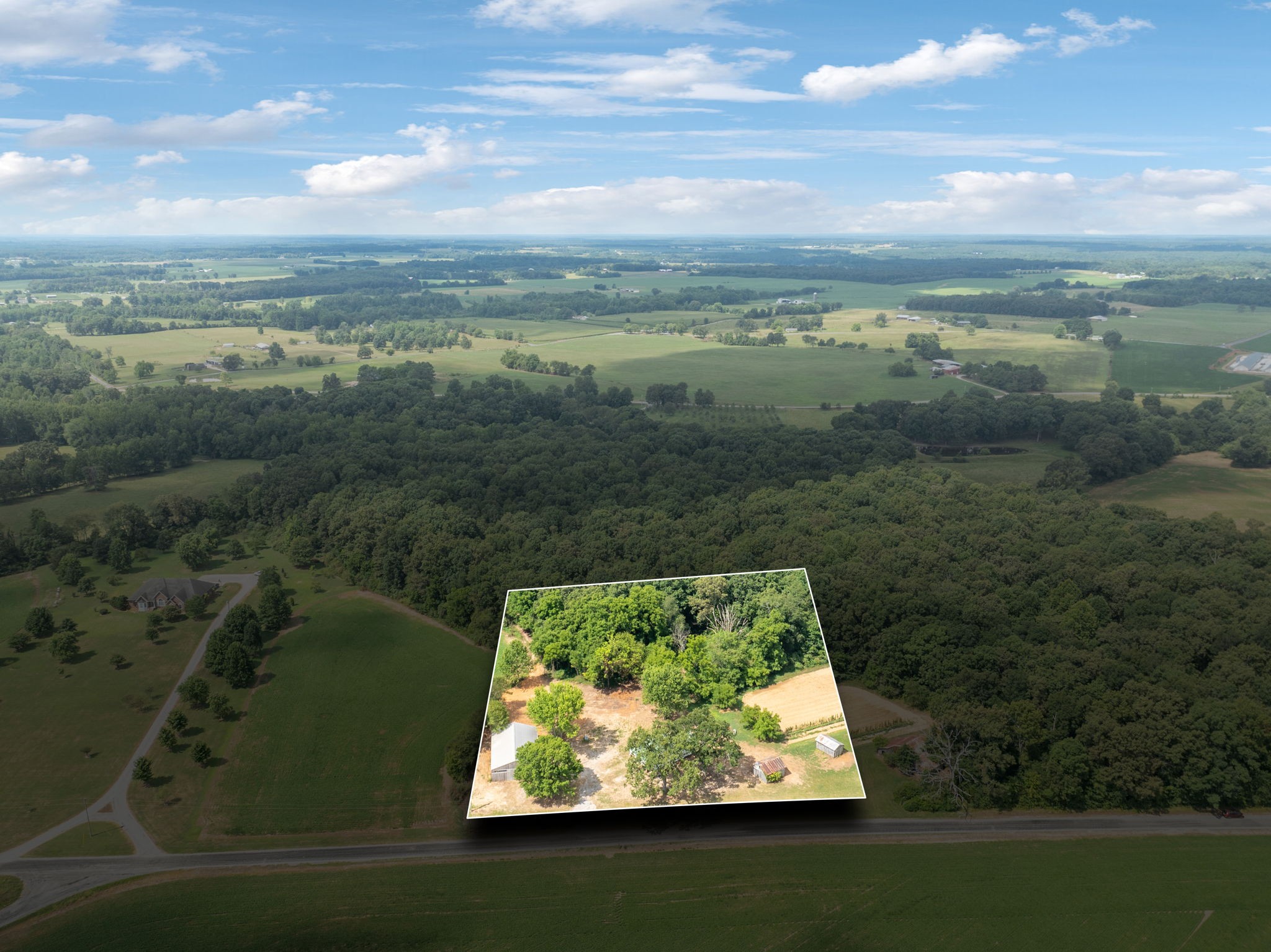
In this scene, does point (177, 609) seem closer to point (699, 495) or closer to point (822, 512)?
point (699, 495)

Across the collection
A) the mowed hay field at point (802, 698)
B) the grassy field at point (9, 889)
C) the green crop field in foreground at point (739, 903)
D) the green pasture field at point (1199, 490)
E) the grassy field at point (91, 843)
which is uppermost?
the mowed hay field at point (802, 698)

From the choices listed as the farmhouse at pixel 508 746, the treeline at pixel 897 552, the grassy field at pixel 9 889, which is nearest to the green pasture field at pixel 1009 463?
the treeline at pixel 897 552

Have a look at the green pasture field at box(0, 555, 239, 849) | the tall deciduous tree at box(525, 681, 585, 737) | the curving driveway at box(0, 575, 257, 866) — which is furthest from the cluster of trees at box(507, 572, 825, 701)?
the green pasture field at box(0, 555, 239, 849)

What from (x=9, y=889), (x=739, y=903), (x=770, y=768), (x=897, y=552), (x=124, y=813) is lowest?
(x=9, y=889)

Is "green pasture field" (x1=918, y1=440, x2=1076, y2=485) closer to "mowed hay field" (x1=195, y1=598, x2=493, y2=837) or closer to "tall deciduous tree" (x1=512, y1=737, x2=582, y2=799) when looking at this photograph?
"mowed hay field" (x1=195, y1=598, x2=493, y2=837)

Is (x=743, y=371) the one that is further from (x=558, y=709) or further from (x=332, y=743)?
(x=558, y=709)

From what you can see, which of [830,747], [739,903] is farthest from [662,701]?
[739,903]

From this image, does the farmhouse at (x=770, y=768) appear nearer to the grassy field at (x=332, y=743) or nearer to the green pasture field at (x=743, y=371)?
the grassy field at (x=332, y=743)
